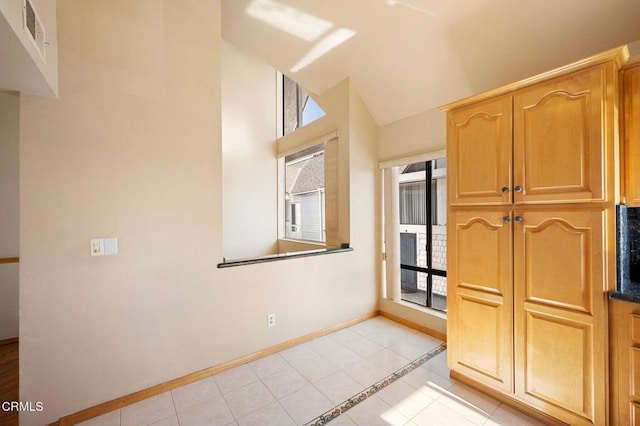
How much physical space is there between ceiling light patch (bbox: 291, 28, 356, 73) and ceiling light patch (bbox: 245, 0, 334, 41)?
0.26ft

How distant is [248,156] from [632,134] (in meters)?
4.34

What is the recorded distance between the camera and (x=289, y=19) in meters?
2.79

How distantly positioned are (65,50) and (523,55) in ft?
10.8

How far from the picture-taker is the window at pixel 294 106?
4.67 m

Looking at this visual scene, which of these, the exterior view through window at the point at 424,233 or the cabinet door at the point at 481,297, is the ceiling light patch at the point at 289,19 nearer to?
the exterior view through window at the point at 424,233

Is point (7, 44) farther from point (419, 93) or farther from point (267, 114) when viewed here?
point (267, 114)

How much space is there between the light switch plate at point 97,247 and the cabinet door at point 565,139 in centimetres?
282

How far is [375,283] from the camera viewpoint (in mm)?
3543

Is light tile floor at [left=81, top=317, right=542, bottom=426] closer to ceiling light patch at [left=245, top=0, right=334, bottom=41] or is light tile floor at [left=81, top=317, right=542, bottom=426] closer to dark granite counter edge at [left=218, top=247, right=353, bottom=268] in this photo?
dark granite counter edge at [left=218, top=247, right=353, bottom=268]

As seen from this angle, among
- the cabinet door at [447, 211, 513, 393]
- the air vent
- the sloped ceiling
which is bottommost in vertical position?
the cabinet door at [447, 211, 513, 393]

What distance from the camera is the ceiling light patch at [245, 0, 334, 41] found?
2691 mm

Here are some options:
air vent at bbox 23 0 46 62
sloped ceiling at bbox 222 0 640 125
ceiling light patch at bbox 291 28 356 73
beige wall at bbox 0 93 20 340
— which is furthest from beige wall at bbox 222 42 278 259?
air vent at bbox 23 0 46 62

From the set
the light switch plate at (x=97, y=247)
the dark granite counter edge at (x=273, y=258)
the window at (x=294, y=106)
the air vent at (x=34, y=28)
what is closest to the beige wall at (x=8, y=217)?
the light switch plate at (x=97, y=247)

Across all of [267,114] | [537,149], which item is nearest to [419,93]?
[537,149]
